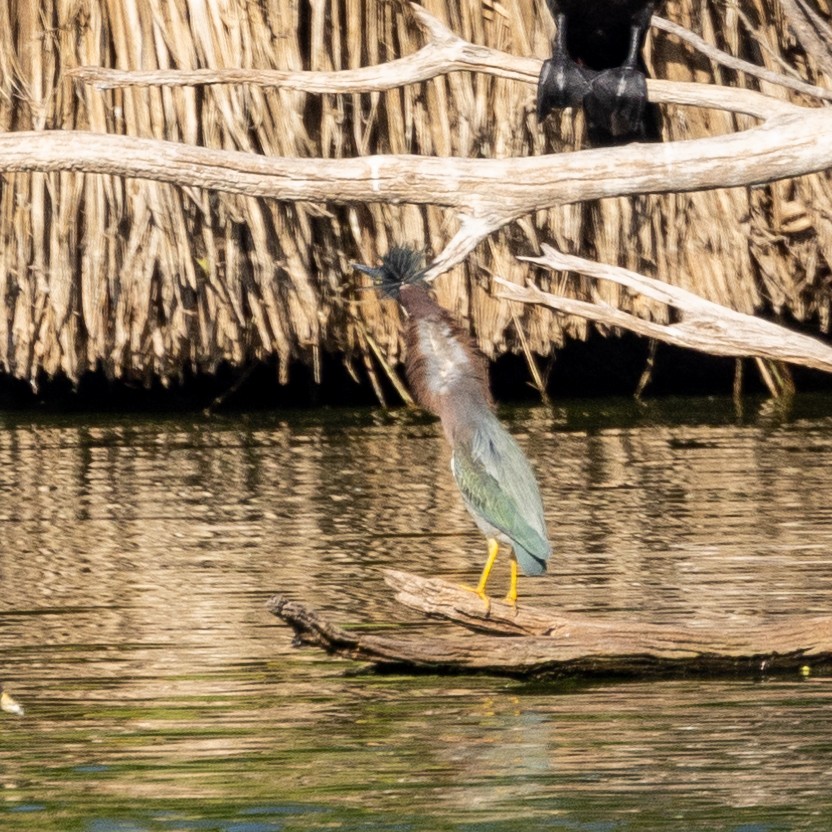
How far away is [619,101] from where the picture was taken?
431cm

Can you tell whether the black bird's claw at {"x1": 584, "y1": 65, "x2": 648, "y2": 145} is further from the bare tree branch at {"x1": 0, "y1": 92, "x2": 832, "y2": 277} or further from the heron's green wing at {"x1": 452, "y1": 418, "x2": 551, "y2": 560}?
the heron's green wing at {"x1": 452, "y1": 418, "x2": 551, "y2": 560}

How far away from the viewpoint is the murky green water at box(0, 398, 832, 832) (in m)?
2.56

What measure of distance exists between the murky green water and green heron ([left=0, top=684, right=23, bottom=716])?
0.03 metres

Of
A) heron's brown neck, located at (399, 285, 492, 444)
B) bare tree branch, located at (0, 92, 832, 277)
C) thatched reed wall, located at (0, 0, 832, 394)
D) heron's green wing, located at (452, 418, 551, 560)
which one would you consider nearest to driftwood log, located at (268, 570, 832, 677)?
heron's green wing, located at (452, 418, 551, 560)

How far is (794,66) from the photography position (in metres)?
6.41

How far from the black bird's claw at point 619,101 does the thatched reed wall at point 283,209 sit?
168 cm

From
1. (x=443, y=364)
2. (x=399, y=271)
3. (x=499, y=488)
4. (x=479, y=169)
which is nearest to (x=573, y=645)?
(x=499, y=488)

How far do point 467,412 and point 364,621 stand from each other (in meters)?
0.72

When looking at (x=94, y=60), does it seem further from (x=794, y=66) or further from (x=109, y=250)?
(x=794, y=66)

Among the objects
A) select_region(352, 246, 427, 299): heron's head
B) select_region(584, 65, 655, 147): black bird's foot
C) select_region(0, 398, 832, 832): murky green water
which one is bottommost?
select_region(0, 398, 832, 832): murky green water

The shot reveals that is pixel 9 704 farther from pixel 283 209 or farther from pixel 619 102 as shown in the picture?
pixel 283 209

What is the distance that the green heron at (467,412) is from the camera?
10.0ft

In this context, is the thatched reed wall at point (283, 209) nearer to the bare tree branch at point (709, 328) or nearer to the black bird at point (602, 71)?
the black bird at point (602, 71)

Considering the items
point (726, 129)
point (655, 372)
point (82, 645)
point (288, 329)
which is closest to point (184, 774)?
point (82, 645)
